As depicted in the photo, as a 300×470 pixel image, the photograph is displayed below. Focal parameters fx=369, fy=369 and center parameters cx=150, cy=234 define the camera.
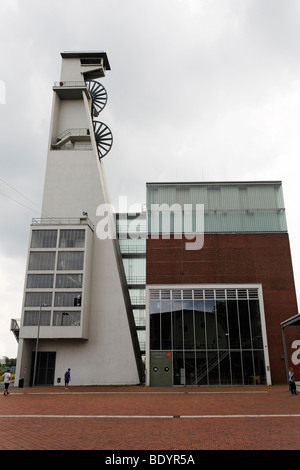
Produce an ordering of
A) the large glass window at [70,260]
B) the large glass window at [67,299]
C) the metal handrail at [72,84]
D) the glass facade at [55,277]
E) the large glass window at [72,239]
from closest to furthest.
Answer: the glass facade at [55,277] < the large glass window at [67,299] < the large glass window at [70,260] < the large glass window at [72,239] < the metal handrail at [72,84]

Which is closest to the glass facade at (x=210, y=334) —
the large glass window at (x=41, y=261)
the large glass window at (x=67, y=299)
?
the large glass window at (x=67, y=299)

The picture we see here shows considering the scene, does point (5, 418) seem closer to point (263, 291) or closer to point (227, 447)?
point (227, 447)

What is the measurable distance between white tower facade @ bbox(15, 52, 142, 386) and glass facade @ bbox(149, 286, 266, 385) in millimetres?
6133

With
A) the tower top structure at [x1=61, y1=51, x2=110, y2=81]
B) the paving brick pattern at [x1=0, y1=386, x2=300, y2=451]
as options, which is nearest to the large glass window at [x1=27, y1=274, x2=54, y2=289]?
the paving brick pattern at [x1=0, y1=386, x2=300, y2=451]

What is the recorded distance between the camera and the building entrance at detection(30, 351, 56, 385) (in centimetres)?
3619

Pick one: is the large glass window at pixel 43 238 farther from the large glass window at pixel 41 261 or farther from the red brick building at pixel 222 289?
the red brick building at pixel 222 289

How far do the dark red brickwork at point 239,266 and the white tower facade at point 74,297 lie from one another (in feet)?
19.8

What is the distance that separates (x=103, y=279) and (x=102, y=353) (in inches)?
294

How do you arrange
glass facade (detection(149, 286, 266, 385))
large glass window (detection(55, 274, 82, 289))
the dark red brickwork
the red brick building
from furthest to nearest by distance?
large glass window (detection(55, 274, 82, 289))
the dark red brickwork
the red brick building
glass facade (detection(149, 286, 266, 385))

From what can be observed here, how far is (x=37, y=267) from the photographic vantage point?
37.4m

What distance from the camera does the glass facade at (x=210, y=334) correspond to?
103 ft

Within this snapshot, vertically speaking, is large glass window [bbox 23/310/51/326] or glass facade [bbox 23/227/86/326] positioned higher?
glass facade [bbox 23/227/86/326]

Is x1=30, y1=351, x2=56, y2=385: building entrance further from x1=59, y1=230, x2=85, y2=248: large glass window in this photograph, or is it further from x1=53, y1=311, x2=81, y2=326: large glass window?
x1=59, y1=230, x2=85, y2=248: large glass window

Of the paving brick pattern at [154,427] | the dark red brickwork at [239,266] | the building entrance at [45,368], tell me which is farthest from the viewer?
the building entrance at [45,368]
